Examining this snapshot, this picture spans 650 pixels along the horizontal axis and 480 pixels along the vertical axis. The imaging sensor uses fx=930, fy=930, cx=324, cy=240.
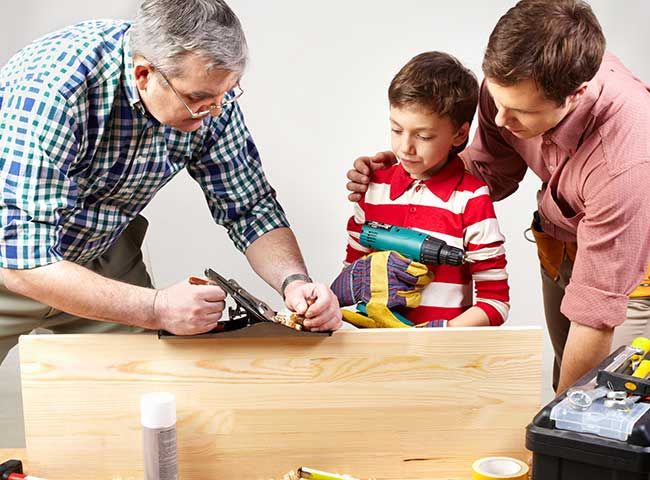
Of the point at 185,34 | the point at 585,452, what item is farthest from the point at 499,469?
the point at 185,34

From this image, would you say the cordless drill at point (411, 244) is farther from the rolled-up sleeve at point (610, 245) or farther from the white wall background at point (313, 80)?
the white wall background at point (313, 80)

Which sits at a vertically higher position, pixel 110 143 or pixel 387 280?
pixel 110 143

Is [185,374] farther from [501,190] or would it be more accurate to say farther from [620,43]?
[620,43]

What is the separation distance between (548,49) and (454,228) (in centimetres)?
42

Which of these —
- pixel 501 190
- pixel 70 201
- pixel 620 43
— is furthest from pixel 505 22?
pixel 620 43

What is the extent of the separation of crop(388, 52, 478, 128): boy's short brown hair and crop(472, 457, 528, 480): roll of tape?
0.67m

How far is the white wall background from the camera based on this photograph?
2809 mm

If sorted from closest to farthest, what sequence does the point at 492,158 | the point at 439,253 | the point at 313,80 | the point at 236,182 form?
the point at 439,253 < the point at 236,182 < the point at 492,158 < the point at 313,80

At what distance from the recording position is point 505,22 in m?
1.62

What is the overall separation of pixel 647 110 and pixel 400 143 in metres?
0.46

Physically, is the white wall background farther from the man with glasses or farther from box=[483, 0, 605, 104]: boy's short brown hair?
box=[483, 0, 605, 104]: boy's short brown hair

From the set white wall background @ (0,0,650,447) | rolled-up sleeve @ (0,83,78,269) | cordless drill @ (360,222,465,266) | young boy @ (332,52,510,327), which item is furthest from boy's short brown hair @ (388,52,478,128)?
white wall background @ (0,0,650,447)

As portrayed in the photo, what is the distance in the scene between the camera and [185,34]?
5.04ft

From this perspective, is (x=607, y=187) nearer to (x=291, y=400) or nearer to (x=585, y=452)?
(x=585, y=452)
